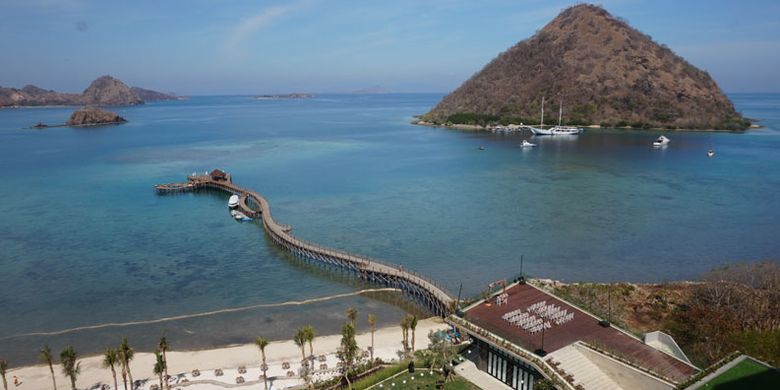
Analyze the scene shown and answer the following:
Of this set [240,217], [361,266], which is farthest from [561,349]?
[240,217]

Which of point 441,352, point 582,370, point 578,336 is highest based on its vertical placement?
point 578,336

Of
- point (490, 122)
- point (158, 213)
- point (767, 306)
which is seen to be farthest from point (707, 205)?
point (490, 122)

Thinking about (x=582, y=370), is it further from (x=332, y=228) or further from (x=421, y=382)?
(x=332, y=228)

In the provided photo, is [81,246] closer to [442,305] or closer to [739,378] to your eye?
[442,305]

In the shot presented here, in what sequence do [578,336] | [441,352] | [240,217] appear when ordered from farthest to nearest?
1. [240,217]
2. [441,352]
3. [578,336]

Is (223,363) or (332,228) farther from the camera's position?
(332,228)

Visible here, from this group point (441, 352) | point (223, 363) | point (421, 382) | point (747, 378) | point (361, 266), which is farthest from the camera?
point (361, 266)

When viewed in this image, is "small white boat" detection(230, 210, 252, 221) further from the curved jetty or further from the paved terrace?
the paved terrace

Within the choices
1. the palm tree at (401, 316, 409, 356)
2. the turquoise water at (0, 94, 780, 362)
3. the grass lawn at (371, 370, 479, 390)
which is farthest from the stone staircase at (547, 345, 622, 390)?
the turquoise water at (0, 94, 780, 362)
